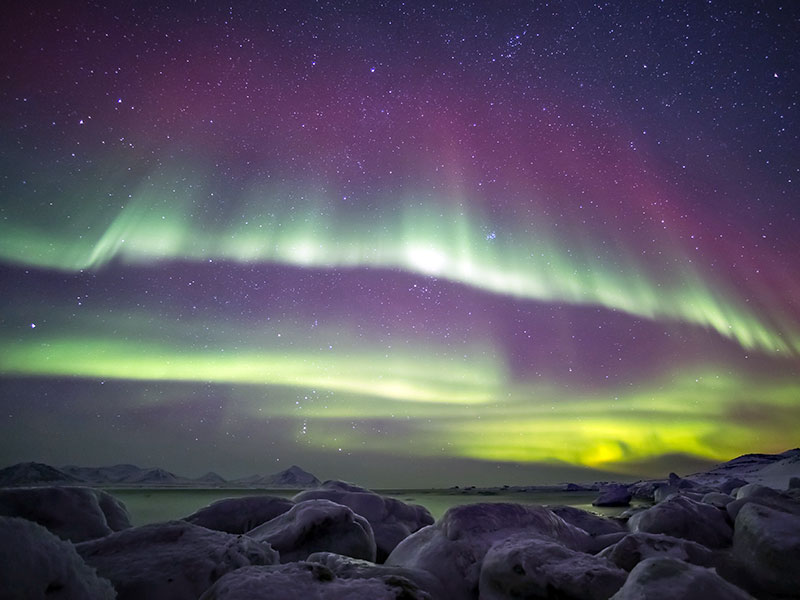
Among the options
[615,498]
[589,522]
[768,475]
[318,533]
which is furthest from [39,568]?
[768,475]

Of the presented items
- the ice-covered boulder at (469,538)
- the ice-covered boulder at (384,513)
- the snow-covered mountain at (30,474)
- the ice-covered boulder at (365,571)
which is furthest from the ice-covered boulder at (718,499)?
the snow-covered mountain at (30,474)

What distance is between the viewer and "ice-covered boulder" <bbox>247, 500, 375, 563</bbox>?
6.15m

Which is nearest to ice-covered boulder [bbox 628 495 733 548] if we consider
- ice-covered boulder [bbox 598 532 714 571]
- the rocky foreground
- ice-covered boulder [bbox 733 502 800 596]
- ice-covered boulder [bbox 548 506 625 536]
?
the rocky foreground

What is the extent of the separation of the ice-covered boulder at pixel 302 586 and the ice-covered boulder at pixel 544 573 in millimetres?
1503

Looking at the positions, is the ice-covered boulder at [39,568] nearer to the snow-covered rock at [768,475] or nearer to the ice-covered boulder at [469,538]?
the ice-covered boulder at [469,538]

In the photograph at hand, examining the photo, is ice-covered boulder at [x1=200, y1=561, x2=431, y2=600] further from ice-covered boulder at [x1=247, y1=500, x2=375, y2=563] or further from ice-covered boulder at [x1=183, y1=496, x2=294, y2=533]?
ice-covered boulder at [x1=183, y1=496, x2=294, y2=533]

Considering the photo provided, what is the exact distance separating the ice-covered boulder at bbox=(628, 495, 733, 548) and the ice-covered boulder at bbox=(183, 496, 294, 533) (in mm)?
6005

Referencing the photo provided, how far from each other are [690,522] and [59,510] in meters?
9.22

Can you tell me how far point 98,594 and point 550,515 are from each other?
578 centimetres

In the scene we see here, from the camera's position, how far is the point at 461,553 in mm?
5547

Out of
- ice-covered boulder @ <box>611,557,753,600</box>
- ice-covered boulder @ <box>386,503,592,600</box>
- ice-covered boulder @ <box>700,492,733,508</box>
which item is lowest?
ice-covered boulder @ <box>700,492,733,508</box>

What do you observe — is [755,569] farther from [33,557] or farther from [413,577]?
[33,557]

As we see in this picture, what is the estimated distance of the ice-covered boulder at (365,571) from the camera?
12.0 feet

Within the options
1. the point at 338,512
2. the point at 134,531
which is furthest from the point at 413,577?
the point at 134,531
